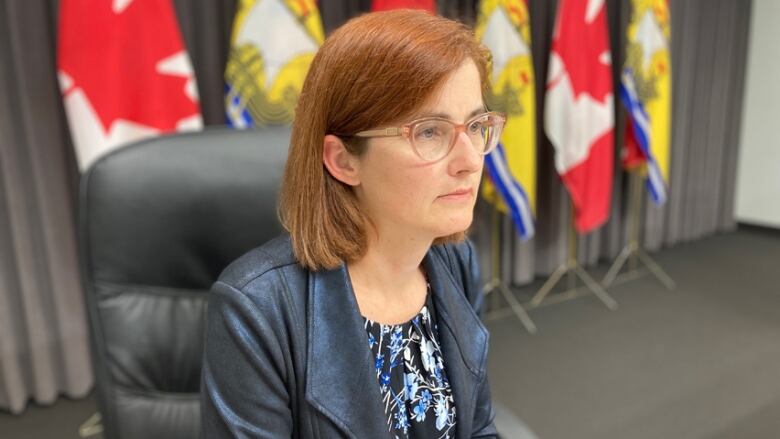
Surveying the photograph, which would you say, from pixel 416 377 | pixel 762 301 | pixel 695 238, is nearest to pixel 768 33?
pixel 695 238

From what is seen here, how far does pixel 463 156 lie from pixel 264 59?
1644 millimetres

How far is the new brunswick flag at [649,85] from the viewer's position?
324 centimetres

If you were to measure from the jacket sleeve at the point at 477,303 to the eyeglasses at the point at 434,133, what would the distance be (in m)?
0.34

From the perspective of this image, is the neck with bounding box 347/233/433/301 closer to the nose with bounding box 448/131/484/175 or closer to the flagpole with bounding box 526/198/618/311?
the nose with bounding box 448/131/484/175

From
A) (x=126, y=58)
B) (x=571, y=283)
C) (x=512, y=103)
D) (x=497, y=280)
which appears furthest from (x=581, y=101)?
(x=126, y=58)

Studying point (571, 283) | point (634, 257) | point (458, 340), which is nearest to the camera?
point (458, 340)

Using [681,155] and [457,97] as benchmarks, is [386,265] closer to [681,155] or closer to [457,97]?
[457,97]

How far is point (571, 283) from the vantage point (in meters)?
3.76

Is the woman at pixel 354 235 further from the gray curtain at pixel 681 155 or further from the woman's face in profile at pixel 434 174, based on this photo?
the gray curtain at pixel 681 155

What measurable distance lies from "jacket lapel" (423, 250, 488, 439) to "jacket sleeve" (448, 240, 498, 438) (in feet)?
0.12

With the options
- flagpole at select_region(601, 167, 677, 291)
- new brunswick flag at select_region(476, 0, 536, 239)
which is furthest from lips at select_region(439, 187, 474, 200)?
flagpole at select_region(601, 167, 677, 291)

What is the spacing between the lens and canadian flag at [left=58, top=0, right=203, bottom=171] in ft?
6.52

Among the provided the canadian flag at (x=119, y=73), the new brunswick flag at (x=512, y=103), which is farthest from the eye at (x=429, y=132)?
the new brunswick flag at (x=512, y=103)

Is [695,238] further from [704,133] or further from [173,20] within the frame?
[173,20]
